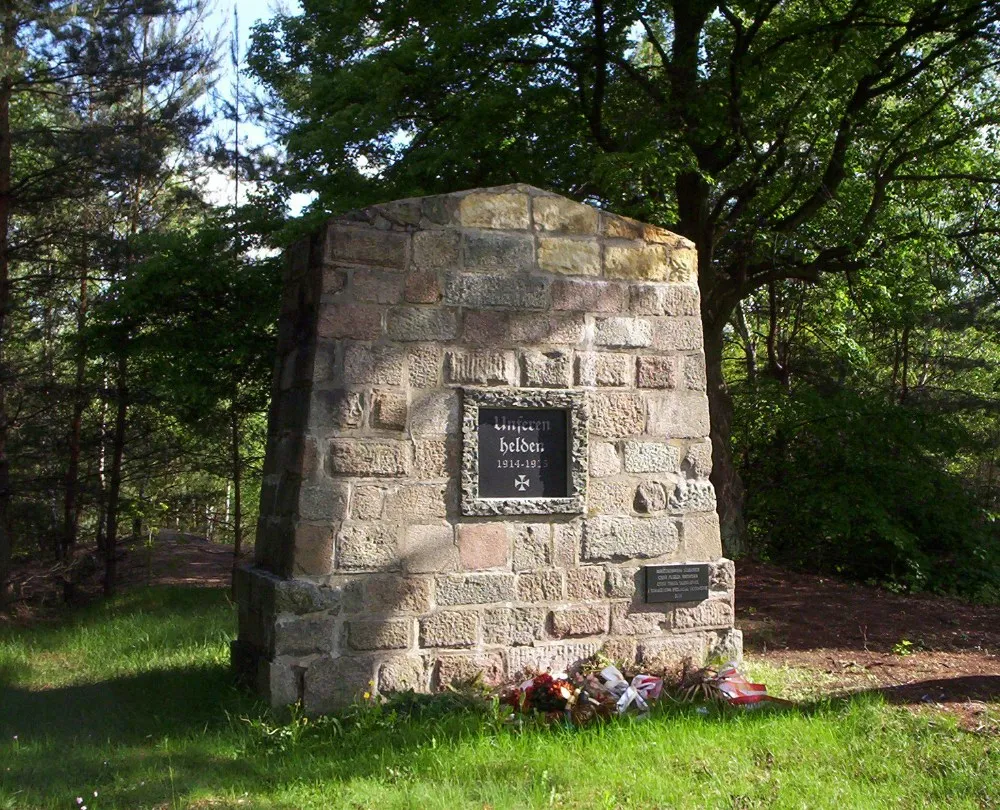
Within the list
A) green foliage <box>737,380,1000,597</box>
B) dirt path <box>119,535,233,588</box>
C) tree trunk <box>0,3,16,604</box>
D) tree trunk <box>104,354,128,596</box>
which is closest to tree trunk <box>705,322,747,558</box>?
green foliage <box>737,380,1000,597</box>

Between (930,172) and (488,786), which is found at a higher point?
(930,172)

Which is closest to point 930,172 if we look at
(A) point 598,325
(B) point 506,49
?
(B) point 506,49

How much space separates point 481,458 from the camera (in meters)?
5.70

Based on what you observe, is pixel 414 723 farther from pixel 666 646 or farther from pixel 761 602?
pixel 761 602

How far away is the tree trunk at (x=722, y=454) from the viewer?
11688 millimetres

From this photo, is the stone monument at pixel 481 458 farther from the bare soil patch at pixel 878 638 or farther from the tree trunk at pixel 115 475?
Result: the tree trunk at pixel 115 475

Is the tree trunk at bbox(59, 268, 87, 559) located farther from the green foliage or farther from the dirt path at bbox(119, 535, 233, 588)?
the green foliage

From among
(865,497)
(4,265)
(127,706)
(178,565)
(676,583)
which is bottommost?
(127,706)

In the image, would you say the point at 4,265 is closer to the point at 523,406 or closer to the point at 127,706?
the point at 127,706

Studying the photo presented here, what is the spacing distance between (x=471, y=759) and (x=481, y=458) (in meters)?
1.68

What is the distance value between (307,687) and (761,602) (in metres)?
5.41

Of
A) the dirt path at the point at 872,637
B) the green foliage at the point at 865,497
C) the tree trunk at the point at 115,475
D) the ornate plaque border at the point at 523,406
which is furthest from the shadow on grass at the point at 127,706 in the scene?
the green foliage at the point at 865,497

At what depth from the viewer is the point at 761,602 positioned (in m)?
9.41

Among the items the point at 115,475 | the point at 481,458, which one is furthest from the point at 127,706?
the point at 115,475
